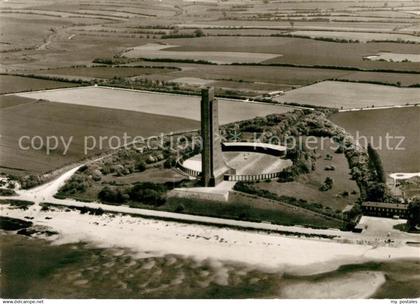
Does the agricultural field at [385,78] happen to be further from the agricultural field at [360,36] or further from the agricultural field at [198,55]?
the agricultural field at [360,36]

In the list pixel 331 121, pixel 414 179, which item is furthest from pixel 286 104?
pixel 414 179

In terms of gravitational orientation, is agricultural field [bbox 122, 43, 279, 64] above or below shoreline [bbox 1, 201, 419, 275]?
above

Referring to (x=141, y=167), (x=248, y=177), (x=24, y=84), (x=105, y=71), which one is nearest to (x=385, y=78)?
(x=105, y=71)

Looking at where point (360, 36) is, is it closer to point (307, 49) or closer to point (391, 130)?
point (307, 49)

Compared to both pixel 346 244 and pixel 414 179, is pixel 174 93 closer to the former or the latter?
pixel 414 179

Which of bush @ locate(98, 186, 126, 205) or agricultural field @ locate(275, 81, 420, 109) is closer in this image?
bush @ locate(98, 186, 126, 205)

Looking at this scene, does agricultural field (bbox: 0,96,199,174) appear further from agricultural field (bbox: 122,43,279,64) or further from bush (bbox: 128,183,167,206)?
agricultural field (bbox: 122,43,279,64)

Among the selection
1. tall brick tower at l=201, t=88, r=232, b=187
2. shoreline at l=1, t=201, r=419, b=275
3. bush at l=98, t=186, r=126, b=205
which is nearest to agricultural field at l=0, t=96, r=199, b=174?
bush at l=98, t=186, r=126, b=205
